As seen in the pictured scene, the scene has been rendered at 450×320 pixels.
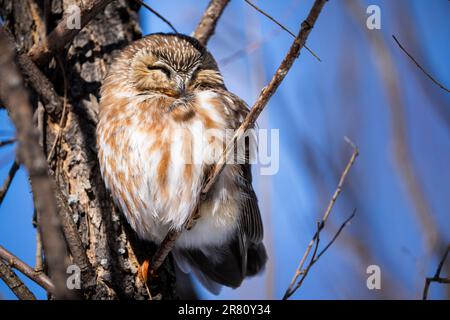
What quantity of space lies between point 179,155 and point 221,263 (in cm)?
110

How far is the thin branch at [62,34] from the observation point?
9.91ft

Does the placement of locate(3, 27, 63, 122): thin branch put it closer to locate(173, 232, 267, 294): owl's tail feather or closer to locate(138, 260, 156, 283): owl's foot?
locate(138, 260, 156, 283): owl's foot

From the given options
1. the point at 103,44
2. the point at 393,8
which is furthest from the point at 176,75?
the point at 393,8

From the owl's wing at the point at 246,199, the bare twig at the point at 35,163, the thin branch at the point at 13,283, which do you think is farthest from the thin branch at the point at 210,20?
the bare twig at the point at 35,163

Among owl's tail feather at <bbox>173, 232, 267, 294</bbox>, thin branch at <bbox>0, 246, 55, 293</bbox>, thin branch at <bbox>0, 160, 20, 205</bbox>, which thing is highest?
thin branch at <bbox>0, 160, 20, 205</bbox>

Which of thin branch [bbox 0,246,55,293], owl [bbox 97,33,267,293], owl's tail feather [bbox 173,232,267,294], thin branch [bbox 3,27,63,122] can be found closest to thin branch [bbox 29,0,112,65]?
thin branch [bbox 3,27,63,122]

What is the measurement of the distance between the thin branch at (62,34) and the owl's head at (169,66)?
1.69 ft

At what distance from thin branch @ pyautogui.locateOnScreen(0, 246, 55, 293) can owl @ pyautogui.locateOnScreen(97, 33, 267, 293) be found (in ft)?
2.41

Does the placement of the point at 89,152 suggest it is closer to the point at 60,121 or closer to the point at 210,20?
the point at 60,121

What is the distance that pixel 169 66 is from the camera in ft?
11.6

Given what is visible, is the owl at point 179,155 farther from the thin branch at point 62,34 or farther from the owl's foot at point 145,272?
the thin branch at point 62,34

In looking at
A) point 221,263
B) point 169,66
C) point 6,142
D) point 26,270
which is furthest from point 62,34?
point 221,263

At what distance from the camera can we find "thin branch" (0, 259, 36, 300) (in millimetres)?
2504
